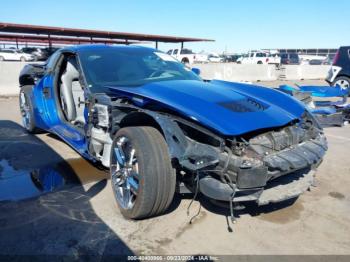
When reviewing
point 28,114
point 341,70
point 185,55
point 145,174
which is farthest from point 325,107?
point 185,55

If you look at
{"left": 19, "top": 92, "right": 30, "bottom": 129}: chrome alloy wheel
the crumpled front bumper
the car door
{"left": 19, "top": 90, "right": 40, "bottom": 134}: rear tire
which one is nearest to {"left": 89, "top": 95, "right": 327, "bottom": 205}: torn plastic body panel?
the crumpled front bumper

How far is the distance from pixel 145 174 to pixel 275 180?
1136 mm

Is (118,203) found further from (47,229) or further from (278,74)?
(278,74)

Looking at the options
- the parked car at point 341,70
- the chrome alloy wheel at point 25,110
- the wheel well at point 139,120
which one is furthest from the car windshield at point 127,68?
the parked car at point 341,70

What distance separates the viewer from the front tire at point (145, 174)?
8.72 ft

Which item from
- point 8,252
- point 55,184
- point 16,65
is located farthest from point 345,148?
point 16,65

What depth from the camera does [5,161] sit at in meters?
4.59

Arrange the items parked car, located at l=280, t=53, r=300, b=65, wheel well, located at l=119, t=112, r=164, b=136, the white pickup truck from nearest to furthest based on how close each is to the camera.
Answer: wheel well, located at l=119, t=112, r=164, b=136
the white pickup truck
parked car, located at l=280, t=53, r=300, b=65

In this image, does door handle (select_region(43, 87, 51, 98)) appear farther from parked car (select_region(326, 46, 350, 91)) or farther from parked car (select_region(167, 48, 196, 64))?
parked car (select_region(167, 48, 196, 64))

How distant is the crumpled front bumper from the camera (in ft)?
8.20

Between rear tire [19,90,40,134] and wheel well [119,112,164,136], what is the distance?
2955mm

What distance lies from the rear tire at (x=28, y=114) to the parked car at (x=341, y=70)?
32.3 ft

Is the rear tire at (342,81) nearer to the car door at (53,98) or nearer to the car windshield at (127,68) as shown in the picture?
the car windshield at (127,68)

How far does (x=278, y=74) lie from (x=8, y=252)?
2009 cm
